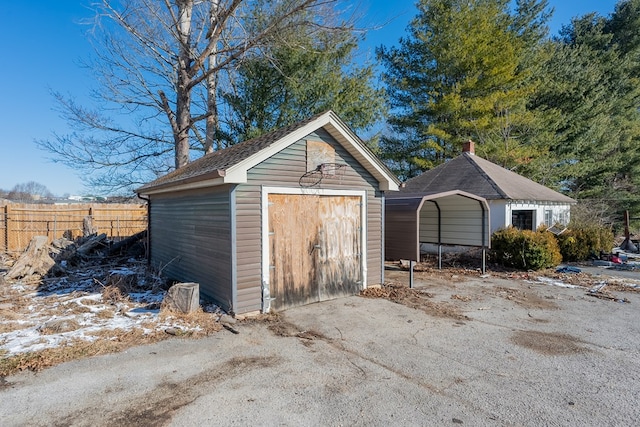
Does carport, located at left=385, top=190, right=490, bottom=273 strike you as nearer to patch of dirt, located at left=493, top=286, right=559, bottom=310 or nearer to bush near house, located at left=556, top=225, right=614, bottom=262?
patch of dirt, located at left=493, top=286, right=559, bottom=310

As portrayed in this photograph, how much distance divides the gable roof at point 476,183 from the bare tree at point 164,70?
6549mm

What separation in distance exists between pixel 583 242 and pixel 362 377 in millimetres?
11728

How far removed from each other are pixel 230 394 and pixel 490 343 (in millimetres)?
3518

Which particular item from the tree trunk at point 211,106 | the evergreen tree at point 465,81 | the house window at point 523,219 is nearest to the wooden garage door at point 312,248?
the tree trunk at point 211,106

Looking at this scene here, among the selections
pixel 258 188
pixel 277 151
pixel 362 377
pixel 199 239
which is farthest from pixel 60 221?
pixel 362 377

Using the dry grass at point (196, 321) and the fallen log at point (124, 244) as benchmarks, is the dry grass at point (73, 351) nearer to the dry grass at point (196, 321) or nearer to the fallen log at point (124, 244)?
the dry grass at point (196, 321)

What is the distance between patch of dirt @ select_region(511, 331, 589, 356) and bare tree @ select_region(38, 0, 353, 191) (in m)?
9.99

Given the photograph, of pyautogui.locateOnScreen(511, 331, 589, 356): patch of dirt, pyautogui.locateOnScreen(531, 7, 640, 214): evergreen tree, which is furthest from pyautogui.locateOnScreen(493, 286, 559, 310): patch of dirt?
pyautogui.locateOnScreen(531, 7, 640, 214): evergreen tree

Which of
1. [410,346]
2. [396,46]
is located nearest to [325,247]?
[410,346]

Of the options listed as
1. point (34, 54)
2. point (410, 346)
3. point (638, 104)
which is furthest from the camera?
point (638, 104)

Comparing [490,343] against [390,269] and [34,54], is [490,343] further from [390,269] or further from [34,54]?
[34,54]

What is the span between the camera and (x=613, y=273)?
10086 mm

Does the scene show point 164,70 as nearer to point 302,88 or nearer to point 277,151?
point 302,88

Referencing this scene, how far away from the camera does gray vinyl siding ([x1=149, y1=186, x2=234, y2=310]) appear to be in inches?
234
